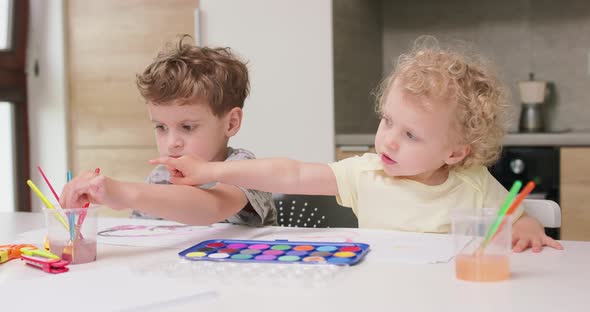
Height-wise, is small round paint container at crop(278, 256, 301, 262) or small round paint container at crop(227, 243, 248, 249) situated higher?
small round paint container at crop(278, 256, 301, 262)

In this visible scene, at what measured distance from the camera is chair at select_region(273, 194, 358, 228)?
1479 mm

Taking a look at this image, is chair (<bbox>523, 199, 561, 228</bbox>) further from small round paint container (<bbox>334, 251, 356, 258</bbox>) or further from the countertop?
the countertop

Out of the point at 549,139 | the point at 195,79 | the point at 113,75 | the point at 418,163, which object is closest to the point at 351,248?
the point at 418,163

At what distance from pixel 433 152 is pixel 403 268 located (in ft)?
1.05

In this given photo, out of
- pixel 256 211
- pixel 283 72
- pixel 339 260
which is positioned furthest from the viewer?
pixel 283 72

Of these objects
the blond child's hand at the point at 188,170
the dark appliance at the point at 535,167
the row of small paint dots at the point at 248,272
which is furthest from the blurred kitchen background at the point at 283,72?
the row of small paint dots at the point at 248,272

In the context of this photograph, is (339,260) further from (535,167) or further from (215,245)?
(535,167)

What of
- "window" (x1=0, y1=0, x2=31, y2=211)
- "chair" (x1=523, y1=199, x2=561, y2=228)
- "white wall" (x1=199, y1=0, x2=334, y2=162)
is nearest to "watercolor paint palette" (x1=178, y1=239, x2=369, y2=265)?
"chair" (x1=523, y1=199, x2=561, y2=228)

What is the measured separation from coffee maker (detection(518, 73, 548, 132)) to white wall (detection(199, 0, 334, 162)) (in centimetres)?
84

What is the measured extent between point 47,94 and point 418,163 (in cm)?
253

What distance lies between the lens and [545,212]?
123 centimetres

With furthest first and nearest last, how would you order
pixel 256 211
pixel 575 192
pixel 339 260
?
1. pixel 575 192
2. pixel 256 211
3. pixel 339 260

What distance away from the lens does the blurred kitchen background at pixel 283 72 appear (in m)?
2.72

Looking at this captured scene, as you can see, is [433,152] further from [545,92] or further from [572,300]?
[545,92]
